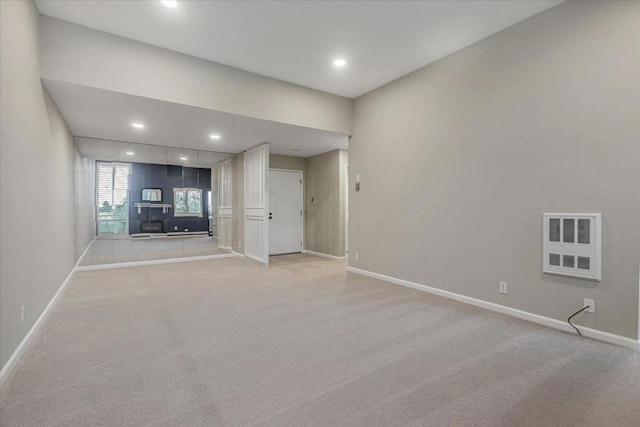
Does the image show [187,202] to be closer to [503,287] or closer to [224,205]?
[224,205]

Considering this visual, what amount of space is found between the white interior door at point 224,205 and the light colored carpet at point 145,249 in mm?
204

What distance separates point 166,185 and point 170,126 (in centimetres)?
354

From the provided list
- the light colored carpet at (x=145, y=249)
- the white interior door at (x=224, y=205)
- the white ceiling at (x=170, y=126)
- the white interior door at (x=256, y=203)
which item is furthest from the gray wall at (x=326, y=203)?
the light colored carpet at (x=145, y=249)

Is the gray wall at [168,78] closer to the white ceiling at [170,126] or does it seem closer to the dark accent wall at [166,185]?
the white ceiling at [170,126]

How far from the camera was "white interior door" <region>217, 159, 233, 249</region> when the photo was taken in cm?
721

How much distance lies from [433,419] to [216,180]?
22.4 ft

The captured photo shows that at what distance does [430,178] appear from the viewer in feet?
13.2

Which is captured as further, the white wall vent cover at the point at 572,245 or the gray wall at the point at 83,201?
the gray wall at the point at 83,201

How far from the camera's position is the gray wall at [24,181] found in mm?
2018

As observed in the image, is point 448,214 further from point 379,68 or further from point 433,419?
point 433,419

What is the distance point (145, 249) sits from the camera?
6285 mm

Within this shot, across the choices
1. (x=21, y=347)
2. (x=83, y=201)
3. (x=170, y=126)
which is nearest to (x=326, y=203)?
(x=170, y=126)

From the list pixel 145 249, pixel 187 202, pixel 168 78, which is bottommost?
pixel 145 249

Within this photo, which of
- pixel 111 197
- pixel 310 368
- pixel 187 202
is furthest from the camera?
pixel 187 202
